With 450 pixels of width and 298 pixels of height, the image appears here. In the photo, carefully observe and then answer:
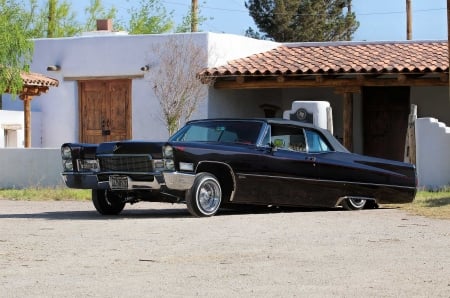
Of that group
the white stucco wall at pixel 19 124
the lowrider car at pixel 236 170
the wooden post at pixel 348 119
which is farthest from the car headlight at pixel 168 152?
the white stucco wall at pixel 19 124

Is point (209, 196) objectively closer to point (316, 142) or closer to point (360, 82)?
point (316, 142)

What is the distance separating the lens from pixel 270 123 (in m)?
15.8

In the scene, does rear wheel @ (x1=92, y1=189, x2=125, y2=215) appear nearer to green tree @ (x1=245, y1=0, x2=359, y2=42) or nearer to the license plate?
the license plate

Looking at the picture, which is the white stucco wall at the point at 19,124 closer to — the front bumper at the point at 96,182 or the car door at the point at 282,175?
the front bumper at the point at 96,182

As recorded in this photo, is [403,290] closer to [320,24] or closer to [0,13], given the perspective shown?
[0,13]

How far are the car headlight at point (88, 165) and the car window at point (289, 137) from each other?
101 inches

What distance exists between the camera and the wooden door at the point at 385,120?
2686 centimetres

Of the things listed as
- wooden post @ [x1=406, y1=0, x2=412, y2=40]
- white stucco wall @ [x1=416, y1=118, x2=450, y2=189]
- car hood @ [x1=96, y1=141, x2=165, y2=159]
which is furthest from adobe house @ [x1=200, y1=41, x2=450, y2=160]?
wooden post @ [x1=406, y1=0, x2=412, y2=40]

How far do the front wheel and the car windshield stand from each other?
0.93 meters

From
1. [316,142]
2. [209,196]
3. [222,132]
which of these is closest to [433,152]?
[316,142]

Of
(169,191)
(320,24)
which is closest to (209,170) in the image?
(169,191)

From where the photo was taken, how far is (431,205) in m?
17.1

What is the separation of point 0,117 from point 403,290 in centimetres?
1976

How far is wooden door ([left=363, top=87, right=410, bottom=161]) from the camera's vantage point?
26.9 meters
